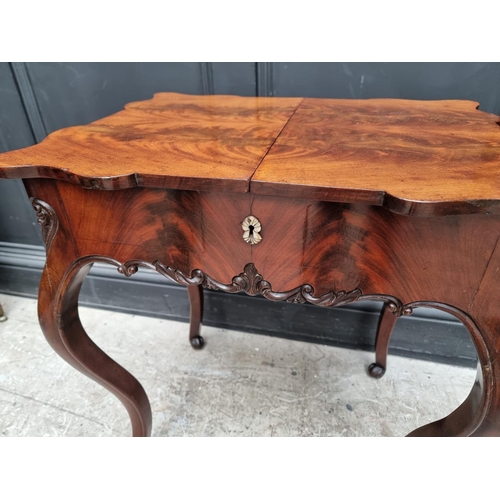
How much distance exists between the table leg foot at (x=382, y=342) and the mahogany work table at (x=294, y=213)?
361 millimetres

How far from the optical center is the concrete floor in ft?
2.85

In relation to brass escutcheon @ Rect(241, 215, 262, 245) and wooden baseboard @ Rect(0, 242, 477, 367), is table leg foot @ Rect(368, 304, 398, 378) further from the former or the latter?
brass escutcheon @ Rect(241, 215, 262, 245)

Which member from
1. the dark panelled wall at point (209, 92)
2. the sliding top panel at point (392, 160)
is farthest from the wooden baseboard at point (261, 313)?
the sliding top panel at point (392, 160)

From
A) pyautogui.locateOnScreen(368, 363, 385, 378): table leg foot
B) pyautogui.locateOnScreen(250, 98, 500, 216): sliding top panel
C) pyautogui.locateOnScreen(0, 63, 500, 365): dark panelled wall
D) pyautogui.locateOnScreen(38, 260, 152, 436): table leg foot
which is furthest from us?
pyautogui.locateOnScreen(368, 363, 385, 378): table leg foot

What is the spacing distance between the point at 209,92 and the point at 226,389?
2.54ft

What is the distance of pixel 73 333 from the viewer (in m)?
0.61

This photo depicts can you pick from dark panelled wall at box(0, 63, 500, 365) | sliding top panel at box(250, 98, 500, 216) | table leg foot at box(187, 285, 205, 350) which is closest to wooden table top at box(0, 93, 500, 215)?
sliding top panel at box(250, 98, 500, 216)

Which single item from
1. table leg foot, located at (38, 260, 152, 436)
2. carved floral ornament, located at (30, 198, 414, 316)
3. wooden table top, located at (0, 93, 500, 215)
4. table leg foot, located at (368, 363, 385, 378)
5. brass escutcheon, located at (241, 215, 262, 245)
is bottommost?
table leg foot, located at (368, 363, 385, 378)

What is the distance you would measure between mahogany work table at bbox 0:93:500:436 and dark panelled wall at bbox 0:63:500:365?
0.90 ft

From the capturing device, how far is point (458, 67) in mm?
780

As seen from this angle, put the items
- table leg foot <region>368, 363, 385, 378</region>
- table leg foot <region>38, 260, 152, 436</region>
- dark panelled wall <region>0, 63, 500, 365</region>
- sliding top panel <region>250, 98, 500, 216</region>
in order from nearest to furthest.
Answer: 1. sliding top panel <region>250, 98, 500, 216</region>
2. table leg foot <region>38, 260, 152, 436</region>
3. dark panelled wall <region>0, 63, 500, 365</region>
4. table leg foot <region>368, 363, 385, 378</region>

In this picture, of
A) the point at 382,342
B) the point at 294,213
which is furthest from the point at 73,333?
the point at 382,342

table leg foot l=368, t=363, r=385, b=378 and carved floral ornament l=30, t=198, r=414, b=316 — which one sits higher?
carved floral ornament l=30, t=198, r=414, b=316

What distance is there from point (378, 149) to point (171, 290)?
838 millimetres
